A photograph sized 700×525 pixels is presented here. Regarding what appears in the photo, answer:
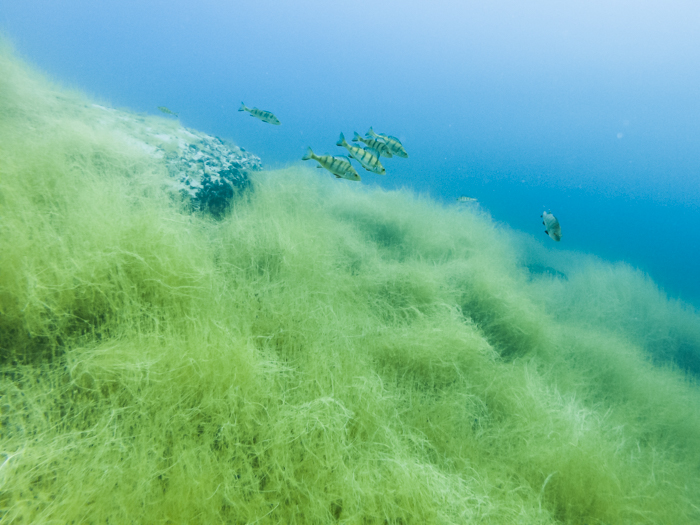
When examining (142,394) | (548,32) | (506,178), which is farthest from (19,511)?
(548,32)

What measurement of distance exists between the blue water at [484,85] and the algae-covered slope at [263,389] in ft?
128

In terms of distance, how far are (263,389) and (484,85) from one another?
131310 mm

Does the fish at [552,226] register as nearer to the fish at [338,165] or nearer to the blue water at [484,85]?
the fish at [338,165]

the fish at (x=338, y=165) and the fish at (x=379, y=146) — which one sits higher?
the fish at (x=379, y=146)

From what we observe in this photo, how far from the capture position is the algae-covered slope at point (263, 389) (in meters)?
1.53

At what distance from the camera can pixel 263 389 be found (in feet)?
6.44

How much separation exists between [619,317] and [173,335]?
912 centimetres

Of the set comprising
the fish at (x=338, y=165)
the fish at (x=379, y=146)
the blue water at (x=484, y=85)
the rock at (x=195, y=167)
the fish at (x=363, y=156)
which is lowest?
the rock at (x=195, y=167)

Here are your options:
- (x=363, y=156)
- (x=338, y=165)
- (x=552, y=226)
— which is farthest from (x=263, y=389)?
(x=552, y=226)

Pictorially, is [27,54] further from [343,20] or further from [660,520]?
[343,20]

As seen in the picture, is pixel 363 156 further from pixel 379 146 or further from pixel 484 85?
pixel 484 85

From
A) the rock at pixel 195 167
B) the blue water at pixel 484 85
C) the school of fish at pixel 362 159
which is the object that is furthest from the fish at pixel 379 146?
the blue water at pixel 484 85

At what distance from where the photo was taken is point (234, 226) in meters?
4.14

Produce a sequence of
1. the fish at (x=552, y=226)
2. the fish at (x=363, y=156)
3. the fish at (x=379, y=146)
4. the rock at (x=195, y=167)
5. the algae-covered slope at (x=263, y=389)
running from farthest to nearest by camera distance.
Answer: the fish at (x=379, y=146), the fish at (x=552, y=226), the rock at (x=195, y=167), the fish at (x=363, y=156), the algae-covered slope at (x=263, y=389)
